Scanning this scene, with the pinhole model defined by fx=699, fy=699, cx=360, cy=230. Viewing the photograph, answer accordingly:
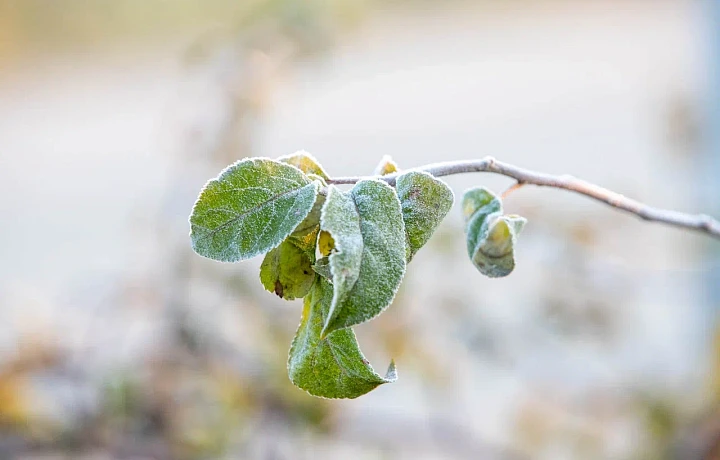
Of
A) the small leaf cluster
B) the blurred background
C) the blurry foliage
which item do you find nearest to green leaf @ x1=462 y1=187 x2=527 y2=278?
the small leaf cluster

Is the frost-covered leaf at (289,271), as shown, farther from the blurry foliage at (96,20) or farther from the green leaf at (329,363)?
the blurry foliage at (96,20)

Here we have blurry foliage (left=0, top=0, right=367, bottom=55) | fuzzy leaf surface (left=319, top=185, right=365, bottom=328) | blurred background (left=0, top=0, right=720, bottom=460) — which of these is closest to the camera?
fuzzy leaf surface (left=319, top=185, right=365, bottom=328)

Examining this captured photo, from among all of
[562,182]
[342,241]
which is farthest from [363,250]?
[562,182]

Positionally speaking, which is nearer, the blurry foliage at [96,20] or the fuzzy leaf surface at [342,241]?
the fuzzy leaf surface at [342,241]

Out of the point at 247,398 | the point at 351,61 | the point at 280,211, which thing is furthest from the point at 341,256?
the point at 351,61

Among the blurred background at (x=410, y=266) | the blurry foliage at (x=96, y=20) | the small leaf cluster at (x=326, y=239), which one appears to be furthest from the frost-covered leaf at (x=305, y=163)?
the blurry foliage at (x=96, y=20)

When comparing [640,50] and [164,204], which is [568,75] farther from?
[164,204]

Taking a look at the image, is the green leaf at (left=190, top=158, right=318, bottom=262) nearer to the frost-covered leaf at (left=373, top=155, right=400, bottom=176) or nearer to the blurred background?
the frost-covered leaf at (left=373, top=155, right=400, bottom=176)
